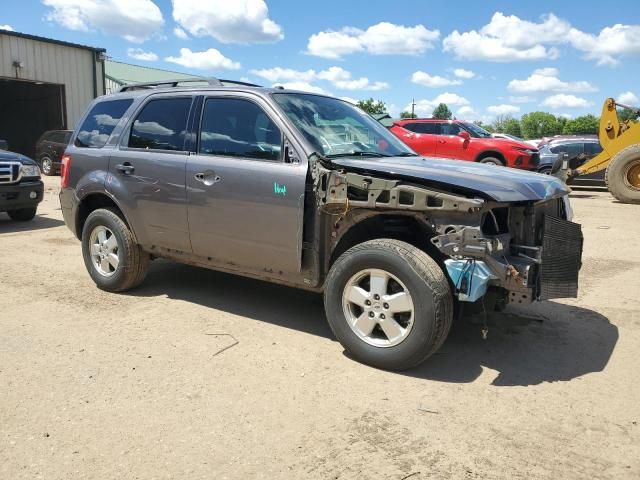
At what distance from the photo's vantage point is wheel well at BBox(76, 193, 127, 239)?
5524 mm

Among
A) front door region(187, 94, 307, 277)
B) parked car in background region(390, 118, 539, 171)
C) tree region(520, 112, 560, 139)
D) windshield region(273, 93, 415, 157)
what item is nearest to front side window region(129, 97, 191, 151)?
front door region(187, 94, 307, 277)

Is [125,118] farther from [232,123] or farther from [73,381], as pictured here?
[73,381]

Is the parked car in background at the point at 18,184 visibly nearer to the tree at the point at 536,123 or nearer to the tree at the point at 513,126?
the tree at the point at 536,123

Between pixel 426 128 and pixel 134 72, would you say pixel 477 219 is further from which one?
pixel 134 72

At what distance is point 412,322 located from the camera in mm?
3602

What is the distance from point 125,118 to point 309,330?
266 cm

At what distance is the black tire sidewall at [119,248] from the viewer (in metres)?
5.25

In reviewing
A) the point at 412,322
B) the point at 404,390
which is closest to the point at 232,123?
the point at 412,322

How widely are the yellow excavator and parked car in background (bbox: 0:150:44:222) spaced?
10151 millimetres

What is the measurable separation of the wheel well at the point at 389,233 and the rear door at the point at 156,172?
1.46 m

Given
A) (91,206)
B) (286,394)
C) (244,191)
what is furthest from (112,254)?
(286,394)

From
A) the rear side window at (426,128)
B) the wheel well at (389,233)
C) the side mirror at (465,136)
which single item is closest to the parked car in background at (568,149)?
the side mirror at (465,136)

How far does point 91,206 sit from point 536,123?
136784mm

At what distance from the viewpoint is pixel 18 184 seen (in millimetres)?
9211
